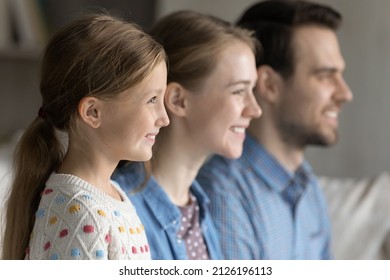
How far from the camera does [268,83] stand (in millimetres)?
1242

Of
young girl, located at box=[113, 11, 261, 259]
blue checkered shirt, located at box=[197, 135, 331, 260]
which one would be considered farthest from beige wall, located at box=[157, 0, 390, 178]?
young girl, located at box=[113, 11, 261, 259]

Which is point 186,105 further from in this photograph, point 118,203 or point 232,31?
point 118,203

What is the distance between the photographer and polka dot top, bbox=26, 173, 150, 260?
0.64m

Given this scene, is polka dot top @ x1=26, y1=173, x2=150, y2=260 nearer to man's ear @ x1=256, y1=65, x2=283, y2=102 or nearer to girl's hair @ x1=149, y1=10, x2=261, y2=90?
girl's hair @ x1=149, y1=10, x2=261, y2=90

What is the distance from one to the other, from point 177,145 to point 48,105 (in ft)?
0.86

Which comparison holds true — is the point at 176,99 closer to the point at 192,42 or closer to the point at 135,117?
the point at 192,42

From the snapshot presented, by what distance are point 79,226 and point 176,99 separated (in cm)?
30

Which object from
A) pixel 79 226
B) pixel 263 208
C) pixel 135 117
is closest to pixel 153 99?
pixel 135 117

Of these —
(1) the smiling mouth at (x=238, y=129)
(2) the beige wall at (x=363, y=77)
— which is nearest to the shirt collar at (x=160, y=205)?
(1) the smiling mouth at (x=238, y=129)

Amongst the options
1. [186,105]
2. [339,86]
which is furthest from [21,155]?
[339,86]

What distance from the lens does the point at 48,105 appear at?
0.69 m

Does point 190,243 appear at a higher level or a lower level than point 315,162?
higher

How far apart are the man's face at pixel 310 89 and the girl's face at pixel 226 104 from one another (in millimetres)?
341
